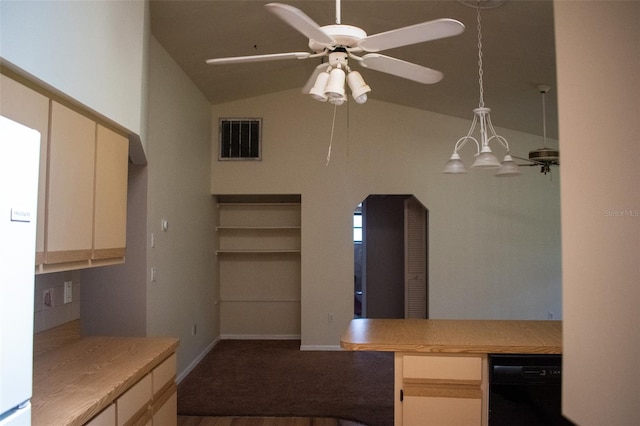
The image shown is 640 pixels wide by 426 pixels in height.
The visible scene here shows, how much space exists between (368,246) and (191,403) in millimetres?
4192

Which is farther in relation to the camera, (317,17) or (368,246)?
(368,246)

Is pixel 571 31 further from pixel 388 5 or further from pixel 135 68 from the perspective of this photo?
pixel 388 5

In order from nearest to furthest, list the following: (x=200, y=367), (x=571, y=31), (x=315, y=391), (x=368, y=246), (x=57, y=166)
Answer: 1. (x=571, y=31)
2. (x=57, y=166)
3. (x=315, y=391)
4. (x=200, y=367)
5. (x=368, y=246)

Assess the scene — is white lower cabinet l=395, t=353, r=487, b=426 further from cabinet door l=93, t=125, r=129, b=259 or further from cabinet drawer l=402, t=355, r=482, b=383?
cabinet door l=93, t=125, r=129, b=259

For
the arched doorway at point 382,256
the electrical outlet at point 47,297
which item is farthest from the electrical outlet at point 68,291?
the arched doorway at point 382,256

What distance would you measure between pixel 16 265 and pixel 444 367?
2.10m

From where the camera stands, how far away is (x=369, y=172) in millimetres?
5688

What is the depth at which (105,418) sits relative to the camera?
69.7 inches

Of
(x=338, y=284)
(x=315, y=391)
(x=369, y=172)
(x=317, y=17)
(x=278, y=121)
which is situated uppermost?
(x=317, y=17)

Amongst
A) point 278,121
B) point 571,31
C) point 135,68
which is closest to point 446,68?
point 278,121

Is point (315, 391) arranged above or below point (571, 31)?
below

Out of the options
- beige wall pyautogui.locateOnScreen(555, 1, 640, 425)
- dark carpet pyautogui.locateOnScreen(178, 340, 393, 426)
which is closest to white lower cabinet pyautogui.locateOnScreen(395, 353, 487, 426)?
dark carpet pyautogui.locateOnScreen(178, 340, 393, 426)

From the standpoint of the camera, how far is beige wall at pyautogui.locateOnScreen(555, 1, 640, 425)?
0.69 meters

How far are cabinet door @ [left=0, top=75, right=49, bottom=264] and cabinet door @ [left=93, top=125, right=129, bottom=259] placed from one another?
456 mm
